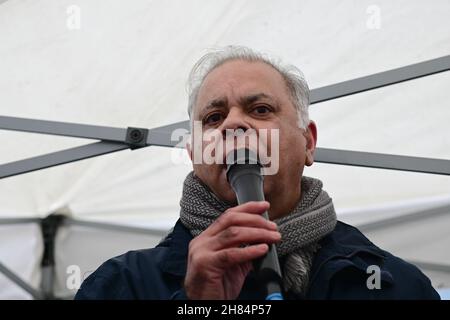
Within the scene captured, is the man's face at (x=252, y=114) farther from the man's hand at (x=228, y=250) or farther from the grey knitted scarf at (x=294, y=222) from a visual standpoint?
the man's hand at (x=228, y=250)

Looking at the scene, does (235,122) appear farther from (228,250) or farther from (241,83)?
(228,250)

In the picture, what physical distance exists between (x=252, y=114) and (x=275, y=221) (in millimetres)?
205

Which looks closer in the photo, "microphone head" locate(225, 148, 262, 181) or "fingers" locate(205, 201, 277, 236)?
"fingers" locate(205, 201, 277, 236)

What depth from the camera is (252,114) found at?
3.90ft

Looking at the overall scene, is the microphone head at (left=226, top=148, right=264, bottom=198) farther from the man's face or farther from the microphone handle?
the man's face

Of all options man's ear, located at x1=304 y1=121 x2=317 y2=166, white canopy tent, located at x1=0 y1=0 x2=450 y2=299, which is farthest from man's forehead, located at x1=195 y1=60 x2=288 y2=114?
white canopy tent, located at x1=0 y1=0 x2=450 y2=299

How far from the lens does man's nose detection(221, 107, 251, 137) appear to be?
111 centimetres

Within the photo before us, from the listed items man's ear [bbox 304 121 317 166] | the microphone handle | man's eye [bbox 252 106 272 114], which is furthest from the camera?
man's ear [bbox 304 121 317 166]

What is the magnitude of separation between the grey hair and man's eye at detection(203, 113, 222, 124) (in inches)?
4.0

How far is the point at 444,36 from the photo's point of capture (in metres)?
2.02
